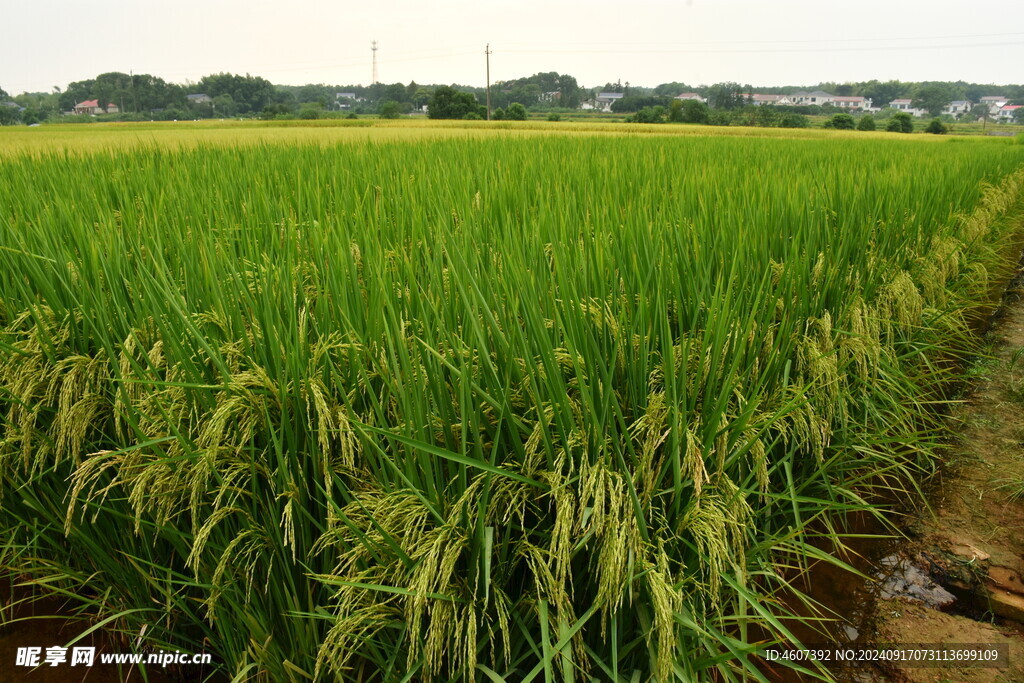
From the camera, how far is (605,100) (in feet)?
303

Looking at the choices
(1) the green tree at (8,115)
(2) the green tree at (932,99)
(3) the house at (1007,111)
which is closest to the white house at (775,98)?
(2) the green tree at (932,99)

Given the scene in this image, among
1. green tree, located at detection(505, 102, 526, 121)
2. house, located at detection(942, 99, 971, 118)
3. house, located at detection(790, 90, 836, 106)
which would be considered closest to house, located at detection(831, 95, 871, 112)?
house, located at detection(790, 90, 836, 106)

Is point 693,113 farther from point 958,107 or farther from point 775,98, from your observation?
point 958,107

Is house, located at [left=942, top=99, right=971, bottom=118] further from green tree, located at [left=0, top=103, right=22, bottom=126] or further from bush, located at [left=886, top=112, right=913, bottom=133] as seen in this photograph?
green tree, located at [left=0, top=103, right=22, bottom=126]

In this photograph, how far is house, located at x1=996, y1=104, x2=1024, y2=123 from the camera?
81.4m

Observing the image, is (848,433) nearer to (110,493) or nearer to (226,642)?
(226,642)

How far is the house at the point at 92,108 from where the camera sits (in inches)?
2638

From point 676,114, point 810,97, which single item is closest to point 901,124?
point 676,114

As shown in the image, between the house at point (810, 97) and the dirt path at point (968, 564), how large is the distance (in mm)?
119297

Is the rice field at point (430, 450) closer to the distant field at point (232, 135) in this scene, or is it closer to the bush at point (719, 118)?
the distant field at point (232, 135)

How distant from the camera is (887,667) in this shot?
158cm

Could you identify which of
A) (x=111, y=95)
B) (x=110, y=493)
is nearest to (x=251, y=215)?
(x=110, y=493)

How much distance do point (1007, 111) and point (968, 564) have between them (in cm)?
11389

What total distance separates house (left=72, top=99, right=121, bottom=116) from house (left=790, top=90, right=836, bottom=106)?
101m
